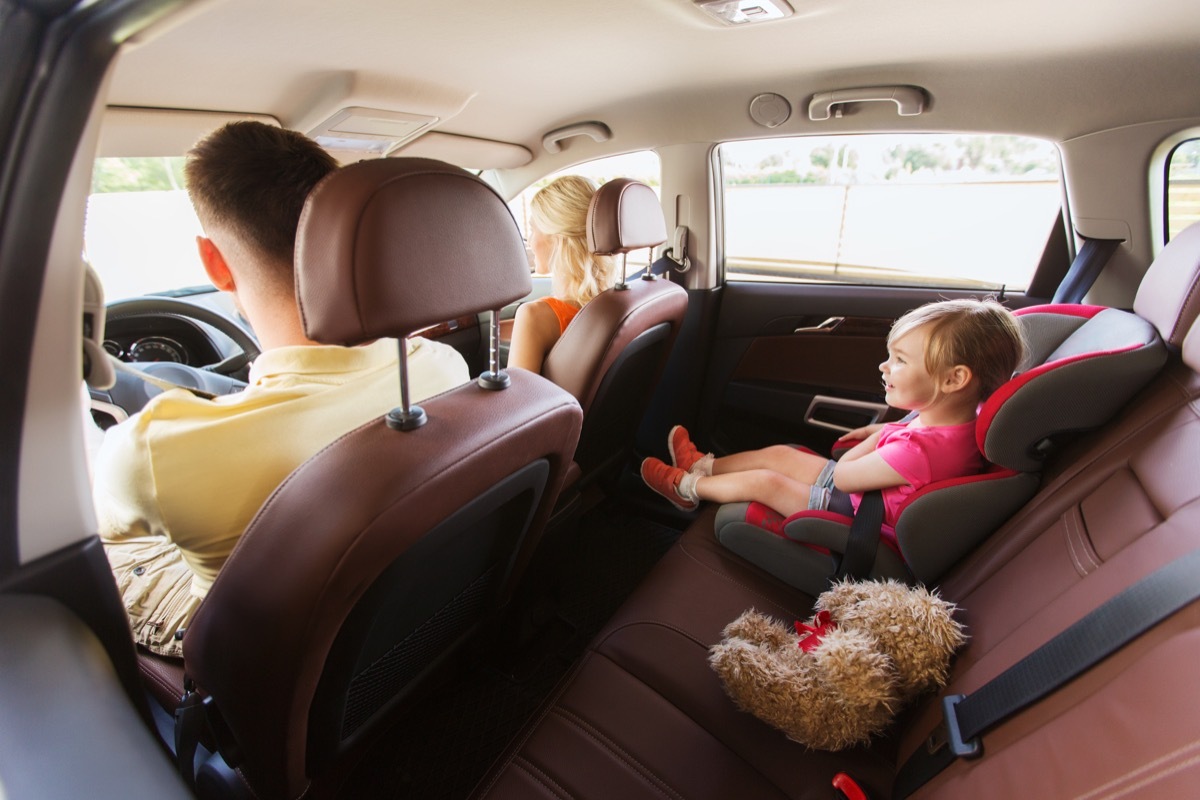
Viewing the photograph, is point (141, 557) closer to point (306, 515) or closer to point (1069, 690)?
point (306, 515)

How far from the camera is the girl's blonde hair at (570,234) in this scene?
224 cm

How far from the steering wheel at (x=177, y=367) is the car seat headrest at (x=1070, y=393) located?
204 centimetres

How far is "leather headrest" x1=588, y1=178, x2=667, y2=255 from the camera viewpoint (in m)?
1.77

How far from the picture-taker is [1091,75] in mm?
1829

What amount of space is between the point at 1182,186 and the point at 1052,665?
6.42ft

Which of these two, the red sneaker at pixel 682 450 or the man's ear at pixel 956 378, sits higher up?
the man's ear at pixel 956 378

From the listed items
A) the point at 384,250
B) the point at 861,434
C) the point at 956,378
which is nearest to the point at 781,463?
the point at 861,434

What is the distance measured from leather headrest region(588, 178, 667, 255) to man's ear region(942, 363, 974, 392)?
3.19 feet

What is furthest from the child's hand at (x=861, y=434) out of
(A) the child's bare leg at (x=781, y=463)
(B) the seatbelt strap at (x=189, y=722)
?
(B) the seatbelt strap at (x=189, y=722)

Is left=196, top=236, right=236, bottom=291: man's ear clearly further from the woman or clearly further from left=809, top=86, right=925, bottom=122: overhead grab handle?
left=809, top=86, right=925, bottom=122: overhead grab handle

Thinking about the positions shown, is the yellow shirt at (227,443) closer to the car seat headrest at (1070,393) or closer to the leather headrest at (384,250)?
the leather headrest at (384,250)

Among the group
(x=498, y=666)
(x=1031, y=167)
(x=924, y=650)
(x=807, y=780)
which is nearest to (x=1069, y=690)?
(x=924, y=650)

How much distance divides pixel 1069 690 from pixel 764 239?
253cm

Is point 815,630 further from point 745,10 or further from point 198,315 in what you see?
point 198,315
